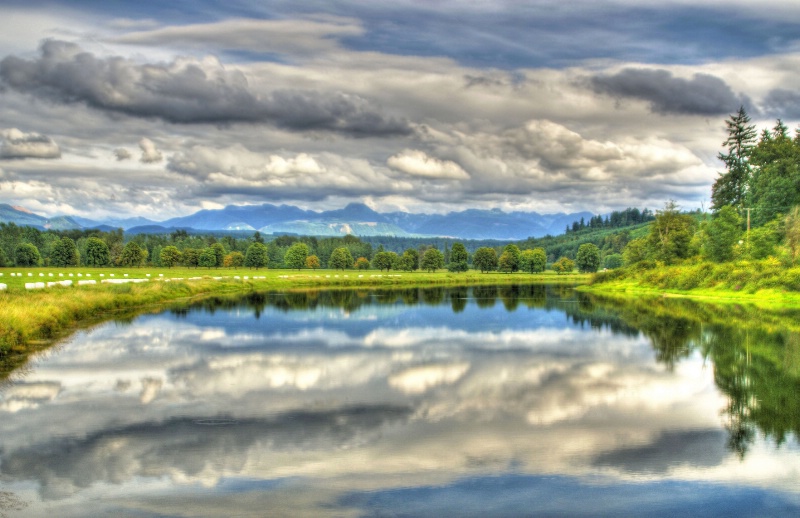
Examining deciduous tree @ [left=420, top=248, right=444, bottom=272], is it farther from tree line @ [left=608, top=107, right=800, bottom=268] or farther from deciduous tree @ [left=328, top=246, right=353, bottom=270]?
tree line @ [left=608, top=107, right=800, bottom=268]

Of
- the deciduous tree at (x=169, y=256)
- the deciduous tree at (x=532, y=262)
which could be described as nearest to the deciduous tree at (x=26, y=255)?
the deciduous tree at (x=169, y=256)

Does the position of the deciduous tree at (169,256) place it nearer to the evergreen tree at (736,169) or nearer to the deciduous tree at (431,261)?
the deciduous tree at (431,261)

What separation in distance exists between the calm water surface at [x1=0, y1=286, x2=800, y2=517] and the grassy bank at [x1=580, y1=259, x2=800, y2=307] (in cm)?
2662

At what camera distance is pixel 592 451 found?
A: 1443 centimetres

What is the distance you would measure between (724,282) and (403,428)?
60.0m

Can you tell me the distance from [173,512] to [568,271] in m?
172

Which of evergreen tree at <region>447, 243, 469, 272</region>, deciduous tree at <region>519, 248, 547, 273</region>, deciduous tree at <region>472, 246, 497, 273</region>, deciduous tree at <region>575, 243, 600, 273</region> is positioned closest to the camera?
deciduous tree at <region>472, 246, 497, 273</region>

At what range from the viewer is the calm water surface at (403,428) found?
38.3ft

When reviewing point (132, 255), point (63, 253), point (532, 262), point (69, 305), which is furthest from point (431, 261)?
point (69, 305)

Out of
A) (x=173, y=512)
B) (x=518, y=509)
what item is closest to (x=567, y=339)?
(x=518, y=509)

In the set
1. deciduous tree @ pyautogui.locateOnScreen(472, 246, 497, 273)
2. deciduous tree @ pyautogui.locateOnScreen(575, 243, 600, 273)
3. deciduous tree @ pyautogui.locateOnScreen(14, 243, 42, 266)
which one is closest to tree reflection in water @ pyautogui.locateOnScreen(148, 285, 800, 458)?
deciduous tree @ pyautogui.locateOnScreen(472, 246, 497, 273)

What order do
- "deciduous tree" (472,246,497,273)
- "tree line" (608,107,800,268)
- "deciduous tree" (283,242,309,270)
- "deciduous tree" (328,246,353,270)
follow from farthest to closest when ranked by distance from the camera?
"deciduous tree" (328,246,353,270), "deciduous tree" (283,242,309,270), "deciduous tree" (472,246,497,273), "tree line" (608,107,800,268)

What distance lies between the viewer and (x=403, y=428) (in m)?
16.3

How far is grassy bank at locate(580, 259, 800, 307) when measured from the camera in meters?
55.4
